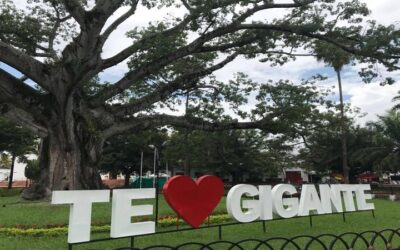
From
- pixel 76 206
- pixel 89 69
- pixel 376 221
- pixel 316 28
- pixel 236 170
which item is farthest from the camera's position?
pixel 236 170

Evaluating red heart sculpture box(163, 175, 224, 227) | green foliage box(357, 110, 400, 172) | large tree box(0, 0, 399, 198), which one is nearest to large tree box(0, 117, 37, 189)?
large tree box(0, 0, 399, 198)

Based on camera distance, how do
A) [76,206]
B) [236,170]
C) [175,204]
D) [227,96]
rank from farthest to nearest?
[236,170] → [227,96] → [175,204] → [76,206]

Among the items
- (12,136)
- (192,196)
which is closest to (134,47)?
(192,196)

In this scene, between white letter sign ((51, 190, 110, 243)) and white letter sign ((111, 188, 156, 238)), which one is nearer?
white letter sign ((51, 190, 110, 243))

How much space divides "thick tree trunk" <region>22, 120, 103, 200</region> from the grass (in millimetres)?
1520

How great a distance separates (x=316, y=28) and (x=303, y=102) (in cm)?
616

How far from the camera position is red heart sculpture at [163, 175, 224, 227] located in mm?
7809

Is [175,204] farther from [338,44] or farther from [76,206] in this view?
[338,44]

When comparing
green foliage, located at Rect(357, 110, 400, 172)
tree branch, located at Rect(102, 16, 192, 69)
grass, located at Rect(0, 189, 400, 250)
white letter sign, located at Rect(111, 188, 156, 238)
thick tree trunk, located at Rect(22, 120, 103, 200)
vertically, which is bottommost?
grass, located at Rect(0, 189, 400, 250)

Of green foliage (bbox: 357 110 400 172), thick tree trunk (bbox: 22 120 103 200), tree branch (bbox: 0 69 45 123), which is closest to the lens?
tree branch (bbox: 0 69 45 123)

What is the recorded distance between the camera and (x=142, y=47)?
56.7ft

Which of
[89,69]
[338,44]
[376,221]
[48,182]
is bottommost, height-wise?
[376,221]

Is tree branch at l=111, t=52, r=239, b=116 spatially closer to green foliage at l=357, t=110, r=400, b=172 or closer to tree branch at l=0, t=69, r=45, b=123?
tree branch at l=0, t=69, r=45, b=123

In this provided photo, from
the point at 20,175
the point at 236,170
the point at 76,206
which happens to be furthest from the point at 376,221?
the point at 20,175
